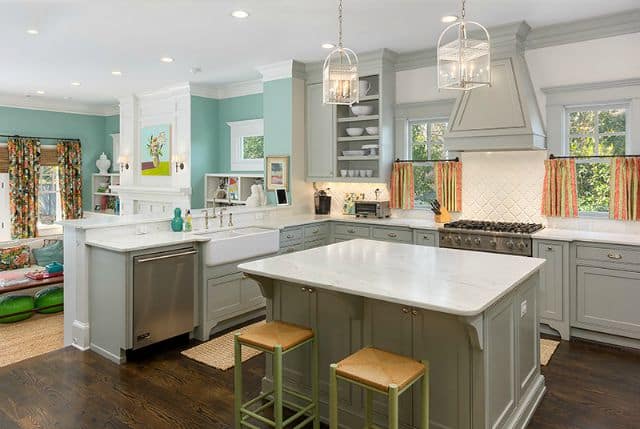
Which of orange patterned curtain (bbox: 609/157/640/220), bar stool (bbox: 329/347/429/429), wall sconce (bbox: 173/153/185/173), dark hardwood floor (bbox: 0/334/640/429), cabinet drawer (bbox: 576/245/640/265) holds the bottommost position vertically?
dark hardwood floor (bbox: 0/334/640/429)

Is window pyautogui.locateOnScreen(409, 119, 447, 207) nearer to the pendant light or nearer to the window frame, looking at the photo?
the window frame

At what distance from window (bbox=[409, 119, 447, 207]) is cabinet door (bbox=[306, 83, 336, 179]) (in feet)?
3.37

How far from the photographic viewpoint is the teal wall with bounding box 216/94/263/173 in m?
7.43

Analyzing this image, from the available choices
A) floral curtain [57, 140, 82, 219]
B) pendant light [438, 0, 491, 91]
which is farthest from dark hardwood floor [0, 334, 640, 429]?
floral curtain [57, 140, 82, 219]

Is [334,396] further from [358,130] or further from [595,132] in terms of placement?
[358,130]

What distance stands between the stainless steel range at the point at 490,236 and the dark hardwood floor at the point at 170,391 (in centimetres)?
96

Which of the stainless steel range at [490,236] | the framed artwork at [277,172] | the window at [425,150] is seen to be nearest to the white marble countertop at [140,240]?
the framed artwork at [277,172]

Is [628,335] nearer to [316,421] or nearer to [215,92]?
[316,421]

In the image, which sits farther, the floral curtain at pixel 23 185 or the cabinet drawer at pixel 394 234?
the floral curtain at pixel 23 185

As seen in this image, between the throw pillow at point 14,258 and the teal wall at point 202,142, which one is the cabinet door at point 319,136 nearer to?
the teal wall at point 202,142

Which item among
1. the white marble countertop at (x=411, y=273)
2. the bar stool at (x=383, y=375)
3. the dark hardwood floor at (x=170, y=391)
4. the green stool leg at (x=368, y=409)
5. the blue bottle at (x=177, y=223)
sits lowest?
the dark hardwood floor at (x=170, y=391)

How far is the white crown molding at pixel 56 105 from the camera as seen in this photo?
8.66m

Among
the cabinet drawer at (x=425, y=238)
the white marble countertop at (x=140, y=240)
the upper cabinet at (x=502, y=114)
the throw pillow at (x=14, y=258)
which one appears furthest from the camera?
the throw pillow at (x=14, y=258)

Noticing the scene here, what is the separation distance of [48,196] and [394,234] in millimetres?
7447
